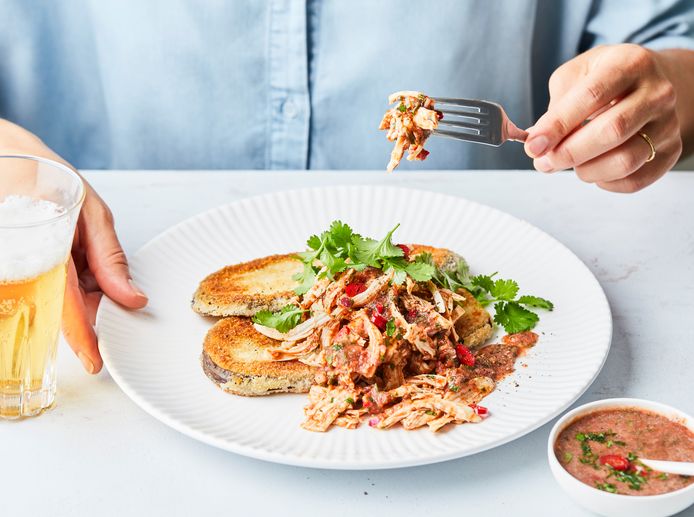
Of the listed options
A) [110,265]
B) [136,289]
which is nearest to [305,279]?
[136,289]

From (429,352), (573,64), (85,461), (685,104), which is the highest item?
(573,64)

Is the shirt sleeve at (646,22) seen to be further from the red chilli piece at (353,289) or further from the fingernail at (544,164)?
the red chilli piece at (353,289)

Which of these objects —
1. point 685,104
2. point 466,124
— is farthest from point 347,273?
point 685,104

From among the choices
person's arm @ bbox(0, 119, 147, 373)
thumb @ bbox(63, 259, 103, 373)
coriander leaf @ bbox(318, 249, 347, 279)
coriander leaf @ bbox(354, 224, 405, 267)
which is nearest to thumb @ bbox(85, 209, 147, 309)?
person's arm @ bbox(0, 119, 147, 373)

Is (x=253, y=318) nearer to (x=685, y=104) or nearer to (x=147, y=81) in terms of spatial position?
(x=147, y=81)

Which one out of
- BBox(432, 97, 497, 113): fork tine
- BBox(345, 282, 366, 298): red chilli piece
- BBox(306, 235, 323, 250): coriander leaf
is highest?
BBox(432, 97, 497, 113): fork tine

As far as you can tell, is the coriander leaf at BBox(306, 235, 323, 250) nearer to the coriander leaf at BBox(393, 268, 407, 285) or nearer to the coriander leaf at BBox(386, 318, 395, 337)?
the coriander leaf at BBox(393, 268, 407, 285)

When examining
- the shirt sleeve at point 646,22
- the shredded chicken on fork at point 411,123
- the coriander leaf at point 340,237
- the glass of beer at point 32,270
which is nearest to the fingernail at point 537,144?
the shredded chicken on fork at point 411,123
